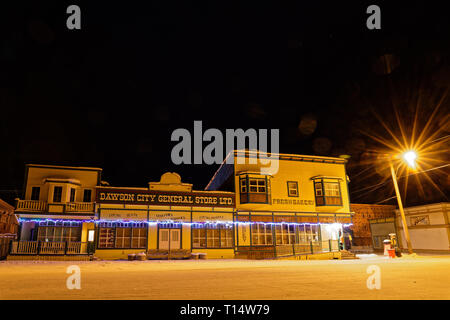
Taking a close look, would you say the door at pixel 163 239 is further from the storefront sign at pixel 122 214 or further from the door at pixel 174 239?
the storefront sign at pixel 122 214

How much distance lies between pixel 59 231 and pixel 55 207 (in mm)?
1881

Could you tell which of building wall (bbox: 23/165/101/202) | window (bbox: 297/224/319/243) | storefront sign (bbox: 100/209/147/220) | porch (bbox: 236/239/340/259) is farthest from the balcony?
window (bbox: 297/224/319/243)

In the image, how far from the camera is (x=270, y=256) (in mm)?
23062

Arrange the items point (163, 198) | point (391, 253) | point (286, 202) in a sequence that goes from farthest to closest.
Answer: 1. point (286, 202)
2. point (163, 198)
3. point (391, 253)

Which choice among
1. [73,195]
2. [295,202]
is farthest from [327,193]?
[73,195]

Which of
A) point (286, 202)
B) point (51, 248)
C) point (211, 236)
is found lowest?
point (51, 248)

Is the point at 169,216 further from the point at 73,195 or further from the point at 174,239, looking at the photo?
the point at 73,195

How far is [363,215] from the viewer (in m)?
32.9

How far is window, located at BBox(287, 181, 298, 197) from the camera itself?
1011 inches

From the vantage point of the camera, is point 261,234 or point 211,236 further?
point 261,234

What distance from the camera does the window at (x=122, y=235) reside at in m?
20.9

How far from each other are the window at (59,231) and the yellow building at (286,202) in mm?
11729
